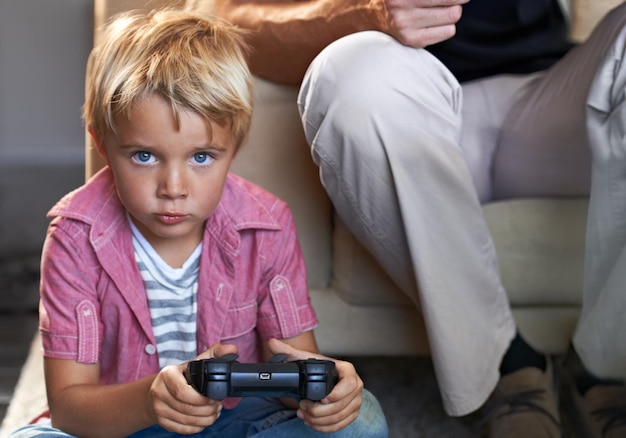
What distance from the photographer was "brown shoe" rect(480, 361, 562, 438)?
1075 millimetres

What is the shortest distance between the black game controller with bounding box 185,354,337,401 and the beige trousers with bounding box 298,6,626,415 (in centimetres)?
26

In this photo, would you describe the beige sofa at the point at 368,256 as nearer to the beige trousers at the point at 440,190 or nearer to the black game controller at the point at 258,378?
the beige trousers at the point at 440,190

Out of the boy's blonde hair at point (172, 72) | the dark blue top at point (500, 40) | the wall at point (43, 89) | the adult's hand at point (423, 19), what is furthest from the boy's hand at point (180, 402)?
the wall at point (43, 89)

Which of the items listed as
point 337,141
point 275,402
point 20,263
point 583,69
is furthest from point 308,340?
point 20,263

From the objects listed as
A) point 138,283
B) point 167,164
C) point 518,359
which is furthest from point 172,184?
point 518,359

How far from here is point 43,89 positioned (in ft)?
8.88

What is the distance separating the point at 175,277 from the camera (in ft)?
3.10

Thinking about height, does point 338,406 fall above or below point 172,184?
below

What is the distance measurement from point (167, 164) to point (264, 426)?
269 millimetres

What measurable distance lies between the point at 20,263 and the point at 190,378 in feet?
3.94

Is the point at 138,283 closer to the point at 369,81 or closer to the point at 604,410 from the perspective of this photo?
the point at 369,81

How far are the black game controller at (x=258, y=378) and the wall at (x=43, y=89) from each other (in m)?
1.91

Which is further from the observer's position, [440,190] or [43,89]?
[43,89]

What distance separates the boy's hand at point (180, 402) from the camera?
0.77 metres
